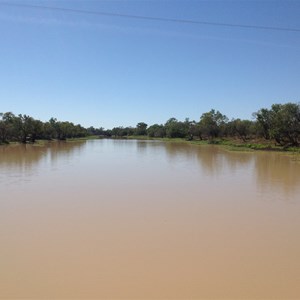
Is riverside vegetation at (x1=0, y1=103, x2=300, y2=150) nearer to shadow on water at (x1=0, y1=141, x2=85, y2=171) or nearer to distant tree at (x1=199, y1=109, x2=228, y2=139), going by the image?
distant tree at (x1=199, y1=109, x2=228, y2=139)

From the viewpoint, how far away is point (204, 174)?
20.3 m

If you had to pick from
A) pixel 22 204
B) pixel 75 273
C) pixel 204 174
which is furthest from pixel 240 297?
pixel 204 174

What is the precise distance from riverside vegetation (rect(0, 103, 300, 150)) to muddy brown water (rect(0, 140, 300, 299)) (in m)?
32.3

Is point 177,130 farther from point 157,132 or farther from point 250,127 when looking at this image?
point 250,127

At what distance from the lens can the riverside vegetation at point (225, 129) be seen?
4372cm

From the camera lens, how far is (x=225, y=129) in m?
71.0

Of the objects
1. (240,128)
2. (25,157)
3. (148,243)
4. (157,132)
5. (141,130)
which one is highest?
(141,130)

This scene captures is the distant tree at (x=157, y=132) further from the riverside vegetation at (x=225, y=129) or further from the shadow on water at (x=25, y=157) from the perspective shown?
the shadow on water at (x=25, y=157)

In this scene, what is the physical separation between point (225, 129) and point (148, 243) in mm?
65881

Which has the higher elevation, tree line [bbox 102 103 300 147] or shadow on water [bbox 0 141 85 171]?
tree line [bbox 102 103 300 147]

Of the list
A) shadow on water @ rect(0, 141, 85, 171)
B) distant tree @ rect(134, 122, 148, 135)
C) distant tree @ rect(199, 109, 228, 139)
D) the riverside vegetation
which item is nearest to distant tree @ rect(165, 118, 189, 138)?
the riverside vegetation

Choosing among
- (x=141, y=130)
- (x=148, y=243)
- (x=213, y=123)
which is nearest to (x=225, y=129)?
(x=213, y=123)

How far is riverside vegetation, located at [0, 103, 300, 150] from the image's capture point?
43.7 metres

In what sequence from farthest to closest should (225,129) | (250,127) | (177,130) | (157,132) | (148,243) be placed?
(157,132) < (177,130) < (225,129) < (250,127) < (148,243)
